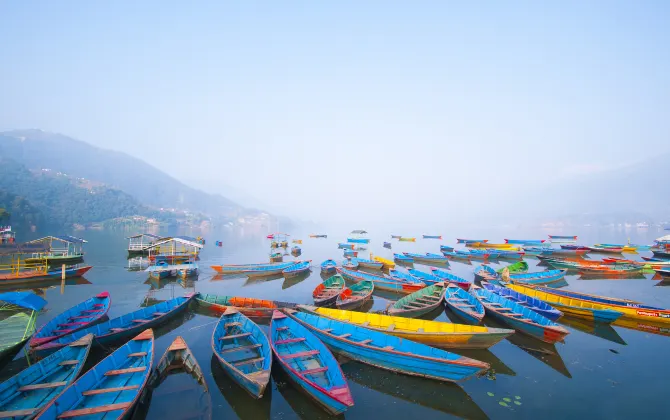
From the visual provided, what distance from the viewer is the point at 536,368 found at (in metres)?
12.1

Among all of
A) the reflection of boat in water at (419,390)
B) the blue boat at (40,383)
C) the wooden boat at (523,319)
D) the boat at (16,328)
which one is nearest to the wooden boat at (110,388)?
the blue boat at (40,383)

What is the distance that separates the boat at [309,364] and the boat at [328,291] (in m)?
4.97

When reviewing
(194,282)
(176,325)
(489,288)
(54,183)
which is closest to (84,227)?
(54,183)

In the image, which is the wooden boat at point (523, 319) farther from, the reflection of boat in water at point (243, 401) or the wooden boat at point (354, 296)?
the reflection of boat in water at point (243, 401)

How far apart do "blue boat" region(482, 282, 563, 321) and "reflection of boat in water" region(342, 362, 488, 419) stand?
8.78 meters

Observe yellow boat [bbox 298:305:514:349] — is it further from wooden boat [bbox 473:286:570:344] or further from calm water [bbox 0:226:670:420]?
wooden boat [bbox 473:286:570:344]

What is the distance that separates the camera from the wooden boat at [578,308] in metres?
16.1

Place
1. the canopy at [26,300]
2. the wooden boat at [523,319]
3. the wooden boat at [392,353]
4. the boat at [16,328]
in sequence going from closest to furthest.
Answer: the wooden boat at [392,353] → the boat at [16,328] → the wooden boat at [523,319] → the canopy at [26,300]

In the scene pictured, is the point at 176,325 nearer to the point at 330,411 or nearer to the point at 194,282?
the point at 330,411

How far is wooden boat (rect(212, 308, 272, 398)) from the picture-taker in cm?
914

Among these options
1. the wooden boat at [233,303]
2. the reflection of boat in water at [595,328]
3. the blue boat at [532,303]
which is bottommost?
the reflection of boat in water at [595,328]

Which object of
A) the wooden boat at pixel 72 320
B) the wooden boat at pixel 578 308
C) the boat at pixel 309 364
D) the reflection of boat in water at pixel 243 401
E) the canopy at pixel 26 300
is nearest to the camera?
the boat at pixel 309 364

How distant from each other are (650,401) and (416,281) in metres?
15.1

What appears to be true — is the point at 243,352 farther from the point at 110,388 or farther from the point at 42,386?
the point at 42,386
